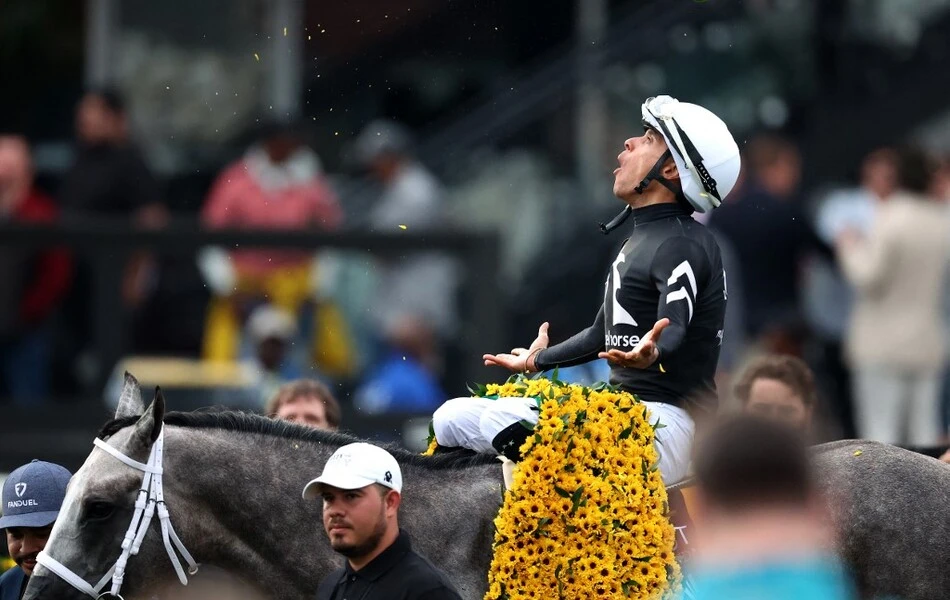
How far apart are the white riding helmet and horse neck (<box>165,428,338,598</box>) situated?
6.58 ft

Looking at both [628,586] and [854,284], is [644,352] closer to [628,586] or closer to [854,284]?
[628,586]

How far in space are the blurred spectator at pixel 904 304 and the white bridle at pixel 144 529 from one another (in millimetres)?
8156

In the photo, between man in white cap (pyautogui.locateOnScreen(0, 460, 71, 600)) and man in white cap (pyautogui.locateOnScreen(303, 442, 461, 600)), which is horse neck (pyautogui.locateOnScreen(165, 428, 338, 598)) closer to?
man in white cap (pyautogui.locateOnScreen(0, 460, 71, 600))

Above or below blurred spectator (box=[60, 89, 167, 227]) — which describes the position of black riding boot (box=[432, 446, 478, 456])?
below

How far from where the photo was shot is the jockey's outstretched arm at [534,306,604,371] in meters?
7.61

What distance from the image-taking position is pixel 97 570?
680cm

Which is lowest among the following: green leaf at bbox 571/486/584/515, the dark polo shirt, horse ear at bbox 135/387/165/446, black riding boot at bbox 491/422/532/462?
the dark polo shirt

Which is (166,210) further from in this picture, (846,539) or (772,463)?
(772,463)

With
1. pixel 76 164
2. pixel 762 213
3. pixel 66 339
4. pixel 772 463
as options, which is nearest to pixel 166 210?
pixel 76 164

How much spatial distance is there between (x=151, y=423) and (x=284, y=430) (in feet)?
2.20

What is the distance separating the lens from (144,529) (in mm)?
6863

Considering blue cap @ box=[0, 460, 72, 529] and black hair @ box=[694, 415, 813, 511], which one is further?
blue cap @ box=[0, 460, 72, 529]

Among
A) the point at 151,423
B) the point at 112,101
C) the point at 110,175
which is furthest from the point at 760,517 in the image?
the point at 112,101

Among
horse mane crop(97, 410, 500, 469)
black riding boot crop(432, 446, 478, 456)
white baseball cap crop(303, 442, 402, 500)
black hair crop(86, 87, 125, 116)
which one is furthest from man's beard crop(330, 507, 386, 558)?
black hair crop(86, 87, 125, 116)
